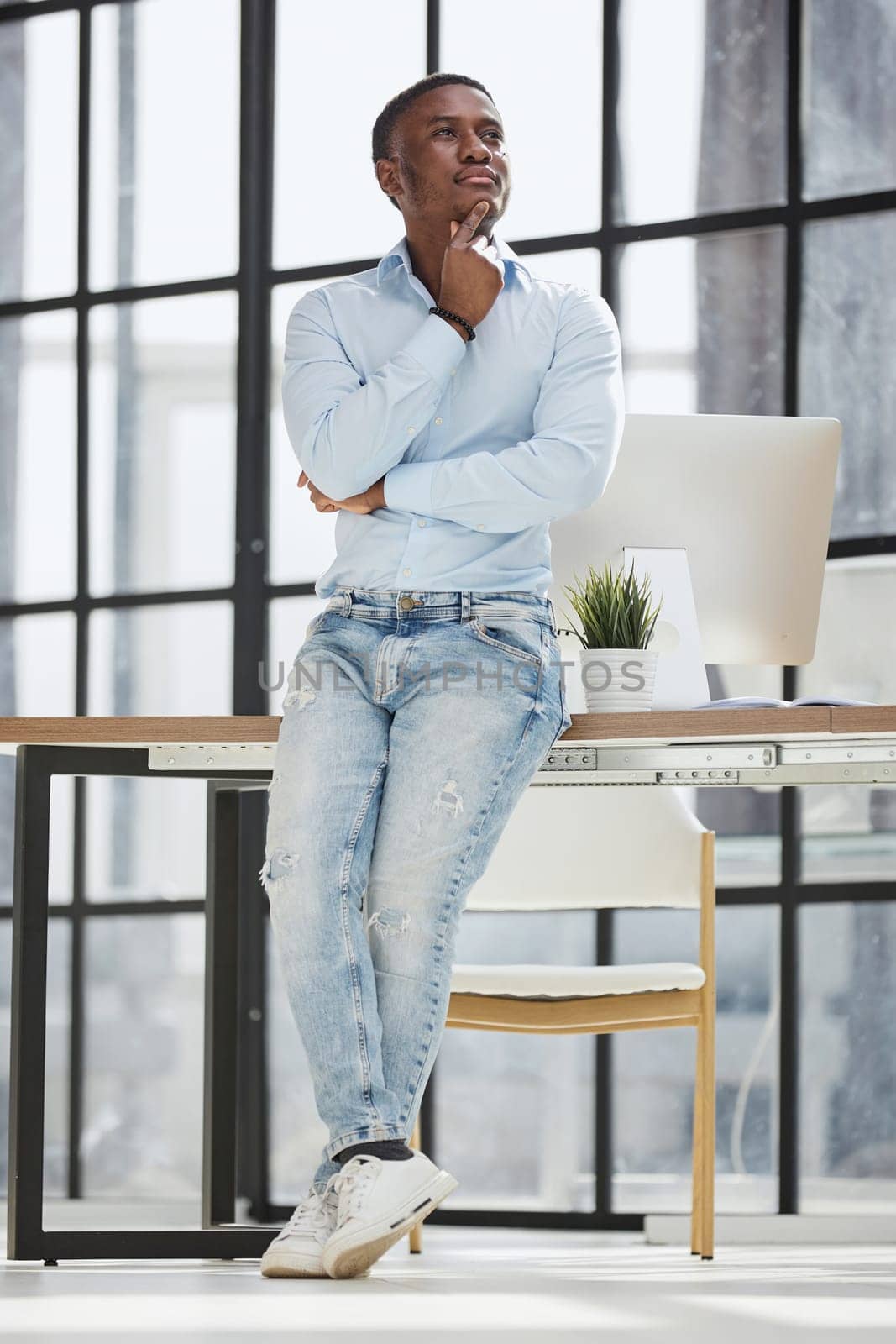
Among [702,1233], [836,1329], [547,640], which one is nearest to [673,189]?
[547,640]

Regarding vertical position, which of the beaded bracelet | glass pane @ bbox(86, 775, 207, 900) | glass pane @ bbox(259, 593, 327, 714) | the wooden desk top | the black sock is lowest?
the black sock

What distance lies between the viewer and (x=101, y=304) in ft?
12.9

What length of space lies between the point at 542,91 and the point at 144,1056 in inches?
86.8

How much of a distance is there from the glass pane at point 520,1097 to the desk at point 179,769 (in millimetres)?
1092

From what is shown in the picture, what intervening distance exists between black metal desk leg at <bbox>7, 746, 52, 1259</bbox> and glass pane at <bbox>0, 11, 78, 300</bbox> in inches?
80.5

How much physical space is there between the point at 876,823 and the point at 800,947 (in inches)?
10.6

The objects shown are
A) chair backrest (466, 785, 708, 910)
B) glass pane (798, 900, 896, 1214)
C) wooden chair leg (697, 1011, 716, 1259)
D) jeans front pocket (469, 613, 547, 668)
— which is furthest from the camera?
glass pane (798, 900, 896, 1214)

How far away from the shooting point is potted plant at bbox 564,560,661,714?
6.94ft

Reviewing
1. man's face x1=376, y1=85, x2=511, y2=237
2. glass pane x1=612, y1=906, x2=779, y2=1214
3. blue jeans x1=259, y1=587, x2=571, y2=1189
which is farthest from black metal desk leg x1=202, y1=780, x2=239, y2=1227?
glass pane x1=612, y1=906, x2=779, y2=1214

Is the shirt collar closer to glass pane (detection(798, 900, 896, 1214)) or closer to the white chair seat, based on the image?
the white chair seat

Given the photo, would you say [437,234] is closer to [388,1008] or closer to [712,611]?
[712,611]

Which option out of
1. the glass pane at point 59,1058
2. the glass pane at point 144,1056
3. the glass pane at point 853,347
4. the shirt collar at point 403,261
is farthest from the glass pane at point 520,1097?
the shirt collar at point 403,261

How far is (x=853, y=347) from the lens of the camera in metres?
3.30

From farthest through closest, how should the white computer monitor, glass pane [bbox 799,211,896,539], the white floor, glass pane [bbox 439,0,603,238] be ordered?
glass pane [bbox 439,0,603,238] < glass pane [bbox 799,211,896,539] < the white computer monitor < the white floor
